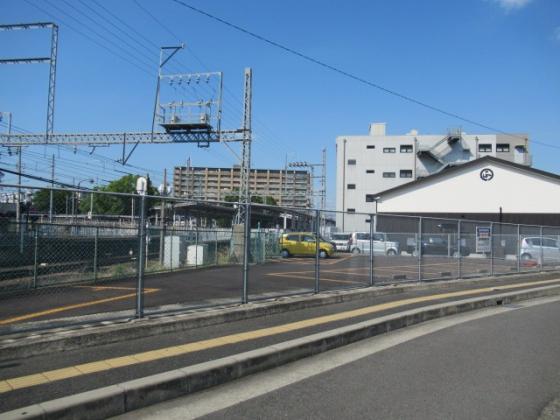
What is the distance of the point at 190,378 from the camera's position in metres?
5.19

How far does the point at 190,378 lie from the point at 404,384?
2.37 metres

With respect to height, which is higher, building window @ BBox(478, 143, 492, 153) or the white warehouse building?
building window @ BBox(478, 143, 492, 153)

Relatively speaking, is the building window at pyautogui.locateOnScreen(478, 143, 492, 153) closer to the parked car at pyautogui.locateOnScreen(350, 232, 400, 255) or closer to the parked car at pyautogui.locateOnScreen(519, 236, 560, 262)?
the parked car at pyautogui.locateOnScreen(519, 236, 560, 262)

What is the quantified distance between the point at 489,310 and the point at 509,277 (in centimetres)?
751

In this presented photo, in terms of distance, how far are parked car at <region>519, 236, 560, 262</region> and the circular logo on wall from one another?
2163 centimetres

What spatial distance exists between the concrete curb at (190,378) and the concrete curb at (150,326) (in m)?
1.64

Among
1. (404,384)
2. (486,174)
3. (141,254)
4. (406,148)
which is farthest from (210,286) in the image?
(406,148)

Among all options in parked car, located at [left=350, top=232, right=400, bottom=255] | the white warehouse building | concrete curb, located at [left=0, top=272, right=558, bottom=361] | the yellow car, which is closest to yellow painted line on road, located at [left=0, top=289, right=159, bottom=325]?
concrete curb, located at [left=0, top=272, right=558, bottom=361]

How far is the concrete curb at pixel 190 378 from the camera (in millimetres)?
4254

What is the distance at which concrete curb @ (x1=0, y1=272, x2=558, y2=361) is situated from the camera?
19.1 feet

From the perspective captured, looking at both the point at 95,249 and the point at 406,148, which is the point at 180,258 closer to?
the point at 95,249

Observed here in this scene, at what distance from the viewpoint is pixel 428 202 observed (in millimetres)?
43406

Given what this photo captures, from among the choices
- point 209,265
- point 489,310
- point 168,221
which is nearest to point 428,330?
point 489,310

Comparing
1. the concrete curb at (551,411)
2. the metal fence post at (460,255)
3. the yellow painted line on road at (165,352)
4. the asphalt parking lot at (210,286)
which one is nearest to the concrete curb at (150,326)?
the asphalt parking lot at (210,286)
